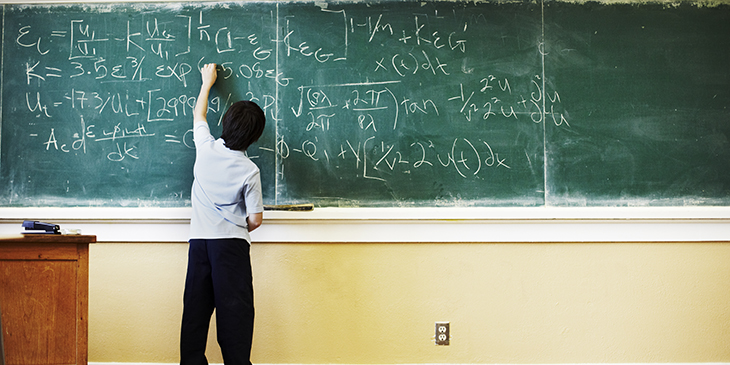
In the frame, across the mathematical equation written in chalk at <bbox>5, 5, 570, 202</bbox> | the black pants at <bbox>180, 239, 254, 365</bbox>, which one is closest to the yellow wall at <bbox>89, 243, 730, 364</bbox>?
the black pants at <bbox>180, 239, 254, 365</bbox>

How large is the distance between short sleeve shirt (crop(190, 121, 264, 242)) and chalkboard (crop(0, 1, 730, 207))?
430mm

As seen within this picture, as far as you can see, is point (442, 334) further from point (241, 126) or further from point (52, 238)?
point (52, 238)

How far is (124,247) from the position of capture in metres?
2.65

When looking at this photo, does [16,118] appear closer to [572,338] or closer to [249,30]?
[249,30]

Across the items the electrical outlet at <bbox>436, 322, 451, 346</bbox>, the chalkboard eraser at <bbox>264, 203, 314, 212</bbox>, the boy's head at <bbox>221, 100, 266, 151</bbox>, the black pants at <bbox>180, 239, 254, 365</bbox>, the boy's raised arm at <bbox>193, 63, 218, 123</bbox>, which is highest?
the boy's raised arm at <bbox>193, 63, 218, 123</bbox>

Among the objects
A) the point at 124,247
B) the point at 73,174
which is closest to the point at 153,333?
the point at 124,247

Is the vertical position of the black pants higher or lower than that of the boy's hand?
lower

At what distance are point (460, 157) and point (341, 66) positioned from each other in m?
0.85

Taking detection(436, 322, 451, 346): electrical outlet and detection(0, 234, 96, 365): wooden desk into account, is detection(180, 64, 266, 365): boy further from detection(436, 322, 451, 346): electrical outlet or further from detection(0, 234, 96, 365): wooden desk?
detection(436, 322, 451, 346): electrical outlet

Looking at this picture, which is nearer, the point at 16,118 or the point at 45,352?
the point at 45,352

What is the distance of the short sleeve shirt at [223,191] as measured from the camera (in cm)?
219

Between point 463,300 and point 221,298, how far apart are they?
1303 millimetres

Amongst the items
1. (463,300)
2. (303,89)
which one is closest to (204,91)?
(303,89)

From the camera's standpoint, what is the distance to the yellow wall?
263 centimetres
